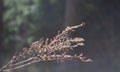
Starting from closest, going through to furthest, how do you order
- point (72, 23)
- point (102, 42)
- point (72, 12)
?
1. point (72, 23)
2. point (72, 12)
3. point (102, 42)

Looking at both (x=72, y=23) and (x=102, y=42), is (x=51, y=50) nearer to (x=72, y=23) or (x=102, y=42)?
(x=72, y=23)

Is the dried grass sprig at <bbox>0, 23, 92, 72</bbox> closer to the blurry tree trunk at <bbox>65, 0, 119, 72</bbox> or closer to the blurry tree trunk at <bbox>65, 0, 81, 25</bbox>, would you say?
the blurry tree trunk at <bbox>65, 0, 81, 25</bbox>

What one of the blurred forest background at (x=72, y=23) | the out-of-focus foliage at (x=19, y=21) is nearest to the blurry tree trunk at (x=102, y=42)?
the blurred forest background at (x=72, y=23)

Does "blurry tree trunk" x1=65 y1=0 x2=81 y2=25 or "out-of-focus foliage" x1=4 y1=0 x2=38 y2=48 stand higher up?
"out-of-focus foliage" x1=4 y1=0 x2=38 y2=48

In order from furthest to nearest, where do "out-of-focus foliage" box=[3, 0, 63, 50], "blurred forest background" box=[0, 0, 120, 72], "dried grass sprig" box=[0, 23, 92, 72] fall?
1. "out-of-focus foliage" box=[3, 0, 63, 50]
2. "blurred forest background" box=[0, 0, 120, 72]
3. "dried grass sprig" box=[0, 23, 92, 72]

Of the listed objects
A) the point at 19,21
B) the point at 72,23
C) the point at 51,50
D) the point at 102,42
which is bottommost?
the point at 51,50

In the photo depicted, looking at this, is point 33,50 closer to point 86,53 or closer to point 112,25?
point 86,53

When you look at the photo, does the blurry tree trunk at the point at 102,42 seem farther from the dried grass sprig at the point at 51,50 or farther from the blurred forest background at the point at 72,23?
the dried grass sprig at the point at 51,50

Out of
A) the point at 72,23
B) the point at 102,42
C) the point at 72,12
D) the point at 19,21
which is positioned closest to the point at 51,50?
the point at 72,23

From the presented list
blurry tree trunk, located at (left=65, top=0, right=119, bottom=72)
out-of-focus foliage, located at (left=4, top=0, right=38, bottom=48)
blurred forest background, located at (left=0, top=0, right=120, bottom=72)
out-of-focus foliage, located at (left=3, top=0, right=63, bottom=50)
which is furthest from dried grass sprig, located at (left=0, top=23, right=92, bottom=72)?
out-of-focus foliage, located at (left=4, top=0, right=38, bottom=48)
